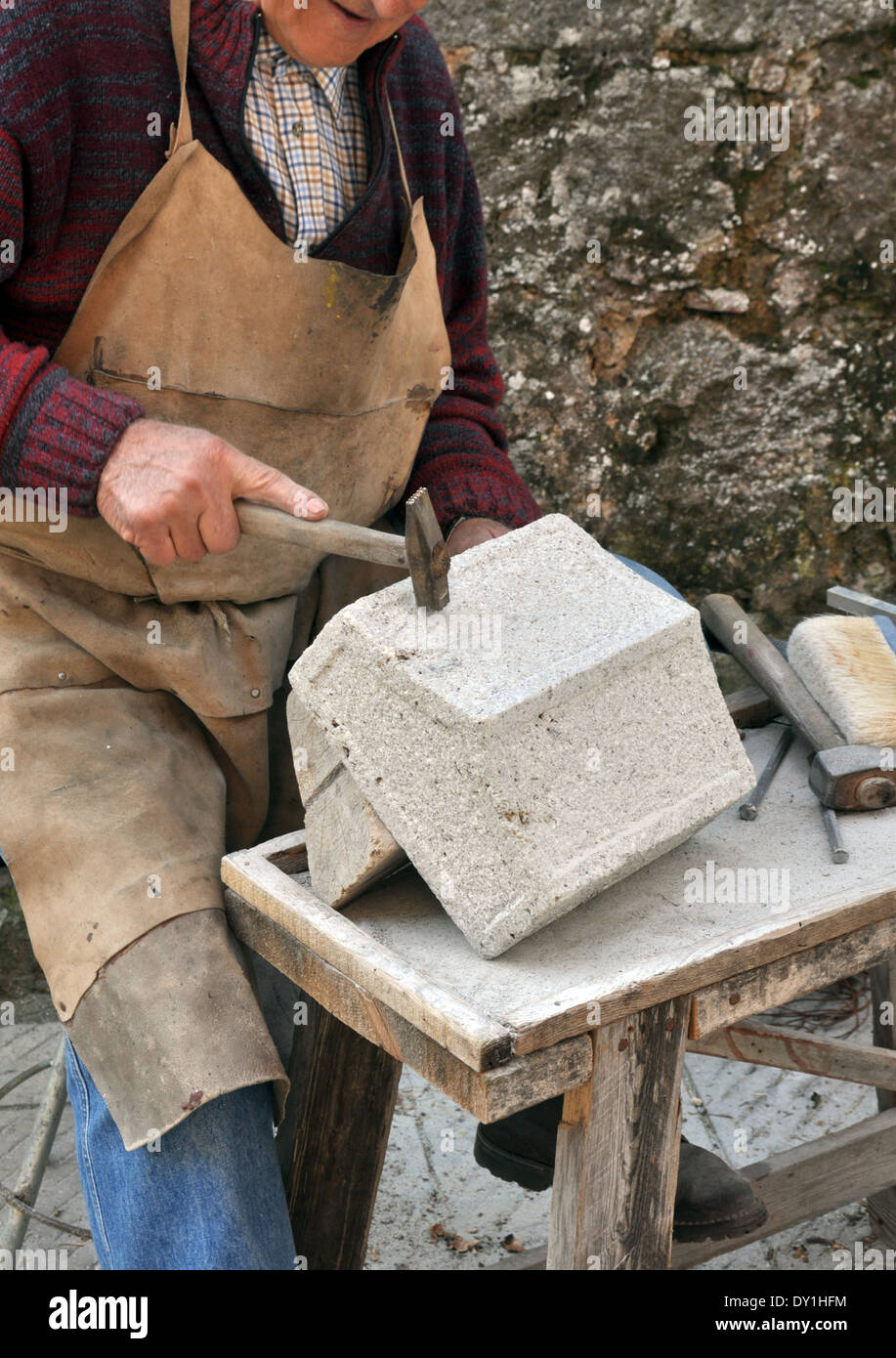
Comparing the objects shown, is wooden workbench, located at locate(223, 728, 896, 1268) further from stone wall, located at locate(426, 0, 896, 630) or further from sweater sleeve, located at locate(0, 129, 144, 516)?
stone wall, located at locate(426, 0, 896, 630)

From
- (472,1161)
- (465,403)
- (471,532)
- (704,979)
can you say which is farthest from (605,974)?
(472,1161)

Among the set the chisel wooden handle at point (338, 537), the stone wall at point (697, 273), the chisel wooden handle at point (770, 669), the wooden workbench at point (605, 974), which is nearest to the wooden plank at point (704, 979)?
the wooden workbench at point (605, 974)

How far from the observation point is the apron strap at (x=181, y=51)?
170 cm

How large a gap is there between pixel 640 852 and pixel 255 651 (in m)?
0.72

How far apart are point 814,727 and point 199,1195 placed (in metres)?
1.08

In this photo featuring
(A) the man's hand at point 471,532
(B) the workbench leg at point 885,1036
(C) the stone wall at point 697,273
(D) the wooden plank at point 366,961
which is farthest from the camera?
(C) the stone wall at point 697,273

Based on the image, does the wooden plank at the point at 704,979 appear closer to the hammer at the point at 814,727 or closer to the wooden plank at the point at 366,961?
the wooden plank at the point at 366,961

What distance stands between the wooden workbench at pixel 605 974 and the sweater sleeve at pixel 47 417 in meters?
0.53

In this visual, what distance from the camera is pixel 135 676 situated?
1.86 m

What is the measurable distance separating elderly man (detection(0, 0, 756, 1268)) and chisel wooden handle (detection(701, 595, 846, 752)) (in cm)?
47

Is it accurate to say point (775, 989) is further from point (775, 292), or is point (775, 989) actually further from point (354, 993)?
point (775, 292)

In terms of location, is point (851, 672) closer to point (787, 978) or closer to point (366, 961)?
point (787, 978)

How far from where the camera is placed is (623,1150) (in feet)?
4.71

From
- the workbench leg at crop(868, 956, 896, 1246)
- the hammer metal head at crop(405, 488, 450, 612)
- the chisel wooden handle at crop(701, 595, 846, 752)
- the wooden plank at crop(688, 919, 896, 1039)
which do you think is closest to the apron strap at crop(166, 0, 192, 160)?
the hammer metal head at crop(405, 488, 450, 612)
